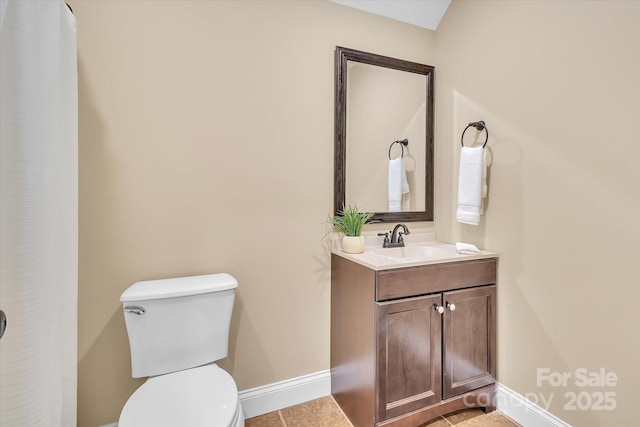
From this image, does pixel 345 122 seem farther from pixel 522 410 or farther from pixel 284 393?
pixel 522 410

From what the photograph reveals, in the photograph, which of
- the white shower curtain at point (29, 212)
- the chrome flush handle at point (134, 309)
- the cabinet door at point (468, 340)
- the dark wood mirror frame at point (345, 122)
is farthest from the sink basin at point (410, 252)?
the white shower curtain at point (29, 212)

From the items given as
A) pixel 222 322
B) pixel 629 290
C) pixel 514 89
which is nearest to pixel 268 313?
pixel 222 322

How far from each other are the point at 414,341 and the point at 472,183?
0.95 metres

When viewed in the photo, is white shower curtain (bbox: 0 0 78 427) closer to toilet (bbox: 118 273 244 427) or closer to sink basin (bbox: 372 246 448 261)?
toilet (bbox: 118 273 244 427)

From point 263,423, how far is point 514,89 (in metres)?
2.28

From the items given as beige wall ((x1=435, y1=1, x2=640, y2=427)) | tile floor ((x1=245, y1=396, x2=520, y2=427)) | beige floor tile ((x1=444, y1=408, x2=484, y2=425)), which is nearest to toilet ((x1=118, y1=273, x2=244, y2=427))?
tile floor ((x1=245, y1=396, x2=520, y2=427))

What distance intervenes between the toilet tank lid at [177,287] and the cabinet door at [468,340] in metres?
1.15

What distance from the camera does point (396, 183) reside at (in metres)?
2.10

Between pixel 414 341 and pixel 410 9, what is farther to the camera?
pixel 410 9

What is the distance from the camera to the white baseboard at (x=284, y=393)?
1.72 m

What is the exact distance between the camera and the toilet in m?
1.11

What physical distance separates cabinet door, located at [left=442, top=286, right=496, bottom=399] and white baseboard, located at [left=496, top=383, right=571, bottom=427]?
98mm

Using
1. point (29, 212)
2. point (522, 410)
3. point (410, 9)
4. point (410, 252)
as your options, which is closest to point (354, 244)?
point (410, 252)

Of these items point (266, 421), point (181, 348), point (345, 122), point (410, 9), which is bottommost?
point (266, 421)
